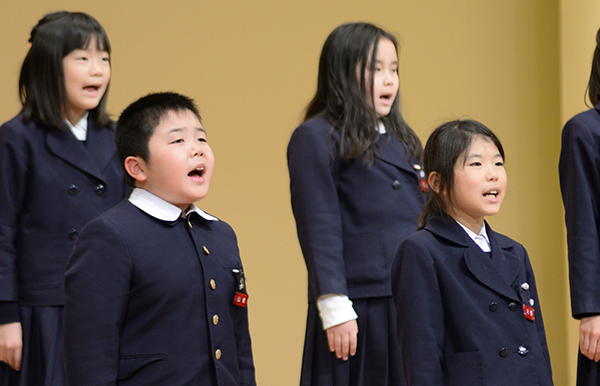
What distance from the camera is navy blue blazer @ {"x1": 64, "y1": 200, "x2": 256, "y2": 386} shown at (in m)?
1.60

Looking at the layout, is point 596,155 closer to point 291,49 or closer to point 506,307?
point 506,307

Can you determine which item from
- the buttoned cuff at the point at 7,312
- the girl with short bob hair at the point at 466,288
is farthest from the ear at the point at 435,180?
the buttoned cuff at the point at 7,312

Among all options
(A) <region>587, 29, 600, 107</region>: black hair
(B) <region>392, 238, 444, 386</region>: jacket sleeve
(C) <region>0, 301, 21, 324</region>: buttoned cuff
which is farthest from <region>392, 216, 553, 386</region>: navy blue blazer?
(C) <region>0, 301, 21, 324</region>: buttoned cuff

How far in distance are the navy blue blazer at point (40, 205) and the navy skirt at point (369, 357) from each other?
74cm

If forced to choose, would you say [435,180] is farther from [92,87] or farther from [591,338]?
[92,87]

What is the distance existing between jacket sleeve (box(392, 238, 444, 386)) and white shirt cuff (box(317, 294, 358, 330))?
1.04ft

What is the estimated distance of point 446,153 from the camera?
1934mm

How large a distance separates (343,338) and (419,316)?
0.42 m

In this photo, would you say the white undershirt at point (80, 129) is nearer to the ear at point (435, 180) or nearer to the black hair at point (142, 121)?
the black hair at point (142, 121)

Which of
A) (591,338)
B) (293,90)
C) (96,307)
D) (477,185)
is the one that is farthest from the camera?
(293,90)

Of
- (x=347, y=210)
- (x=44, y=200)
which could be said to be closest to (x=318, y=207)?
(x=347, y=210)

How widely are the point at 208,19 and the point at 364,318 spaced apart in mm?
2084

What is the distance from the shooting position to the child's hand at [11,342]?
7.27 ft

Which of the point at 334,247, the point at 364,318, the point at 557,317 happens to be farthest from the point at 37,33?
the point at 557,317
